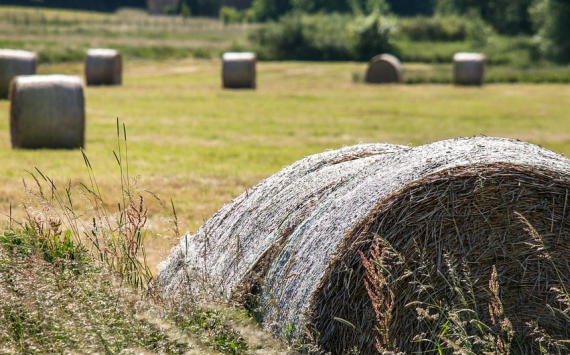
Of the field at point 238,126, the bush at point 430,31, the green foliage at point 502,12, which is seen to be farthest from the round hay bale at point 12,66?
the green foliage at point 502,12

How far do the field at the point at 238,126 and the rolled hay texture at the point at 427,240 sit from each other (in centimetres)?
128

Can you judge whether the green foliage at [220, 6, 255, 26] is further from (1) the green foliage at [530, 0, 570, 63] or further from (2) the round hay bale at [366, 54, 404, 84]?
(2) the round hay bale at [366, 54, 404, 84]

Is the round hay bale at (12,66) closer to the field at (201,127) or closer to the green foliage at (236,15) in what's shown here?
the field at (201,127)

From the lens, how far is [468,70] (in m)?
36.8

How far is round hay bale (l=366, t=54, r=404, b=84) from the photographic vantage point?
37.8 meters

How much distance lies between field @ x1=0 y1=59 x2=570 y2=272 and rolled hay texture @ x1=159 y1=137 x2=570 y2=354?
4.19 feet

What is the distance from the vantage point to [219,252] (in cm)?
593

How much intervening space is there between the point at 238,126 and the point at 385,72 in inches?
734

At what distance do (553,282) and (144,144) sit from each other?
1258cm

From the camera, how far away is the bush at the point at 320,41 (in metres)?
55.8

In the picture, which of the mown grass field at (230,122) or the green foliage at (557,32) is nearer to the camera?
the mown grass field at (230,122)

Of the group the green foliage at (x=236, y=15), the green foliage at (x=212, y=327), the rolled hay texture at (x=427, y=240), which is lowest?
the green foliage at (x=236, y=15)

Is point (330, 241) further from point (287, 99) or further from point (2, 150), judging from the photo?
point (287, 99)

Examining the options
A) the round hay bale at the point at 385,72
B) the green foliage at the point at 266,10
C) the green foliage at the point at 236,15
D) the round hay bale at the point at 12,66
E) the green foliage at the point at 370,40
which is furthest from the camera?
the green foliage at the point at 266,10
